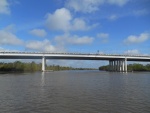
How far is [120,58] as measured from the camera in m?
161

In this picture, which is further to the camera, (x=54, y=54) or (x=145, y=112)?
(x=54, y=54)

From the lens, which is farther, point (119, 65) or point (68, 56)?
point (119, 65)

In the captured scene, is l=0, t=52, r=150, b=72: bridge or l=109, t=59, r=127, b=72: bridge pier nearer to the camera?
l=0, t=52, r=150, b=72: bridge

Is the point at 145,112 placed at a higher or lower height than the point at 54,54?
lower

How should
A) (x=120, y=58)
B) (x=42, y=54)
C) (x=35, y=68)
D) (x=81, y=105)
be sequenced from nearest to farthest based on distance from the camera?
(x=81, y=105) → (x=42, y=54) → (x=120, y=58) → (x=35, y=68)

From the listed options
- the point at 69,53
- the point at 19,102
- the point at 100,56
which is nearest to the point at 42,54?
the point at 69,53

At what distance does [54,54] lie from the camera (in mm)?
143625

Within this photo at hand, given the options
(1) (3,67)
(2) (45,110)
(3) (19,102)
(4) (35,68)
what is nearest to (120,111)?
(2) (45,110)

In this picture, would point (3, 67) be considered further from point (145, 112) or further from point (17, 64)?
point (145, 112)

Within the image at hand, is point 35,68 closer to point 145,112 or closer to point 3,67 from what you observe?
point 3,67

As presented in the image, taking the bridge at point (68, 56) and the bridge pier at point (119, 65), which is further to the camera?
the bridge pier at point (119, 65)

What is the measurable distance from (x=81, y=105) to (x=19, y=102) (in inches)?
254

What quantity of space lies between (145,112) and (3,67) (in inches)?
6552

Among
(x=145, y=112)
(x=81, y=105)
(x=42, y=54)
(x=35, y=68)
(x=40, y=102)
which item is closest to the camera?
(x=145, y=112)
